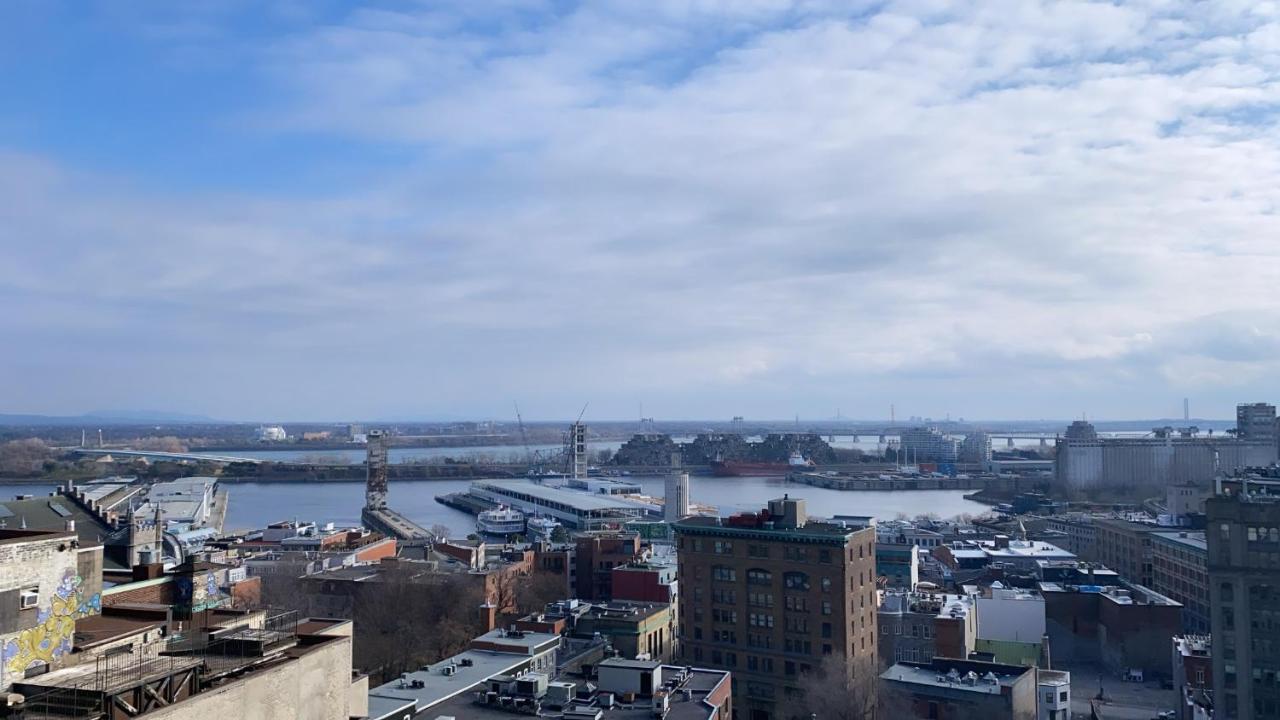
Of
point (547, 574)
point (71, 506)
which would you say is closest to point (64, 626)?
point (71, 506)

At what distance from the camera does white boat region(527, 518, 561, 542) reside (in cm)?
2989

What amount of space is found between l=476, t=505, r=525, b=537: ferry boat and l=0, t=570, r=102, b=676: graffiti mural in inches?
1114

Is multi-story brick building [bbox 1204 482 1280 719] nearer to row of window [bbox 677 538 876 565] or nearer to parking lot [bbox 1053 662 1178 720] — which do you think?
parking lot [bbox 1053 662 1178 720]

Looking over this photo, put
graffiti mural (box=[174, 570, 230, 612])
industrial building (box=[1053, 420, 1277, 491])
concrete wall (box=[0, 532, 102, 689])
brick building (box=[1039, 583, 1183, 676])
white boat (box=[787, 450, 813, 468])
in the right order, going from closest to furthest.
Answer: concrete wall (box=[0, 532, 102, 689]) → graffiti mural (box=[174, 570, 230, 612]) → brick building (box=[1039, 583, 1183, 676]) → industrial building (box=[1053, 420, 1277, 491]) → white boat (box=[787, 450, 813, 468])

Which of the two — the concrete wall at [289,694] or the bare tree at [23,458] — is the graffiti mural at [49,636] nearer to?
the concrete wall at [289,694]

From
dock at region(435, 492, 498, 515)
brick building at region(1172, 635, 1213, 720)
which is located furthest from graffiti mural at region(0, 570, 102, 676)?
dock at region(435, 492, 498, 515)

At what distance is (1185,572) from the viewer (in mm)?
20891

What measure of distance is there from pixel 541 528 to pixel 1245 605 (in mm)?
21728

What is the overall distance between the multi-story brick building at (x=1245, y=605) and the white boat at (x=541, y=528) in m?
19.7

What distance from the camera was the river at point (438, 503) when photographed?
137 ft

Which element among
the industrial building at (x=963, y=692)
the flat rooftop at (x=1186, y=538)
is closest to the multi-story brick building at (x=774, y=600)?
the industrial building at (x=963, y=692)

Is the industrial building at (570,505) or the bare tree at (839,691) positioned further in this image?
the industrial building at (570,505)

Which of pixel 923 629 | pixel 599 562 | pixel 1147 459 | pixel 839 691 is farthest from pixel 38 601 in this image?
pixel 1147 459

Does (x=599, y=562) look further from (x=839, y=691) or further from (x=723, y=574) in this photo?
(x=839, y=691)
